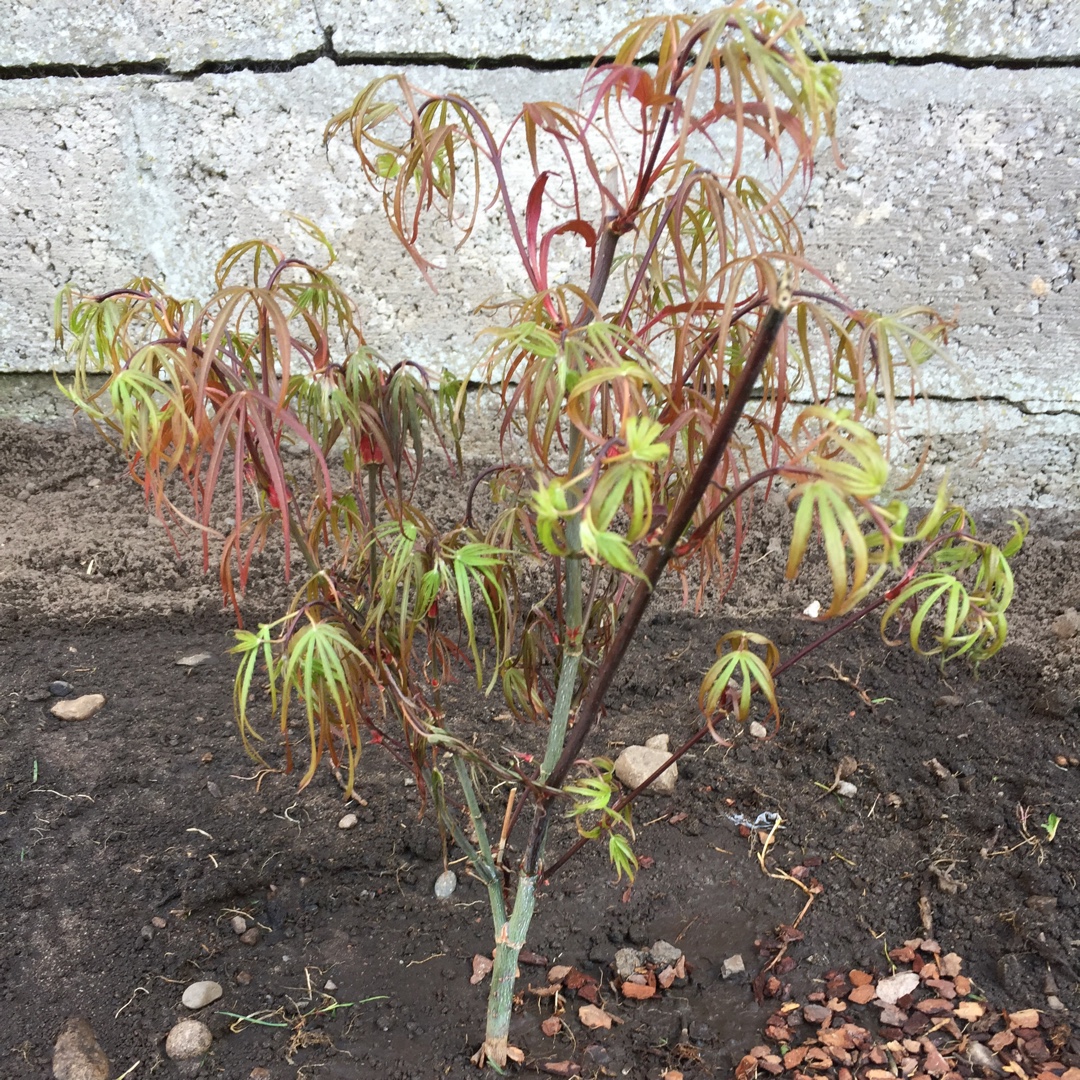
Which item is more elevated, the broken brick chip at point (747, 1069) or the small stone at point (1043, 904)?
the small stone at point (1043, 904)

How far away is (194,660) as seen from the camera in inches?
68.5

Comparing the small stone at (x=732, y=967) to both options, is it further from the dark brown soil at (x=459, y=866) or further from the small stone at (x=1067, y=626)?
the small stone at (x=1067, y=626)

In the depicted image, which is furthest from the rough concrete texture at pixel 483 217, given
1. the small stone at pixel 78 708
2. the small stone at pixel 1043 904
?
the small stone at pixel 1043 904

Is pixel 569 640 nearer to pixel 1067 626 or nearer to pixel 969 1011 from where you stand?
pixel 969 1011

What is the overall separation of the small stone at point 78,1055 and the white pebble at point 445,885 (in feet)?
1.59

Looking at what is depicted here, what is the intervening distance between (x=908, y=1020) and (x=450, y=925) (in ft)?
2.15

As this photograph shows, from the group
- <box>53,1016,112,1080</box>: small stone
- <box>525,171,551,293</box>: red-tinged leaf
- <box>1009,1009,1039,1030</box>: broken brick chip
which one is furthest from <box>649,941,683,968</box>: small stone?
<box>525,171,551,293</box>: red-tinged leaf

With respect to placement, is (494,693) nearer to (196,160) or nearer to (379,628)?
(379,628)

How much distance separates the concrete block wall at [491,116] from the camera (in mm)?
1793

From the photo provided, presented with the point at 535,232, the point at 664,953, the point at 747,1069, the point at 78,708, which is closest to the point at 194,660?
the point at 78,708

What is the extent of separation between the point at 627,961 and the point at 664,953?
57 mm

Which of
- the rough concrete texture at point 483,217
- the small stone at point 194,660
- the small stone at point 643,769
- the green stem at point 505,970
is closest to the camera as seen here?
the green stem at point 505,970

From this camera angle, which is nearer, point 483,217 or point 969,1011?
point 969,1011

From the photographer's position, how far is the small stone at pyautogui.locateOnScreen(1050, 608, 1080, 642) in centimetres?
180
